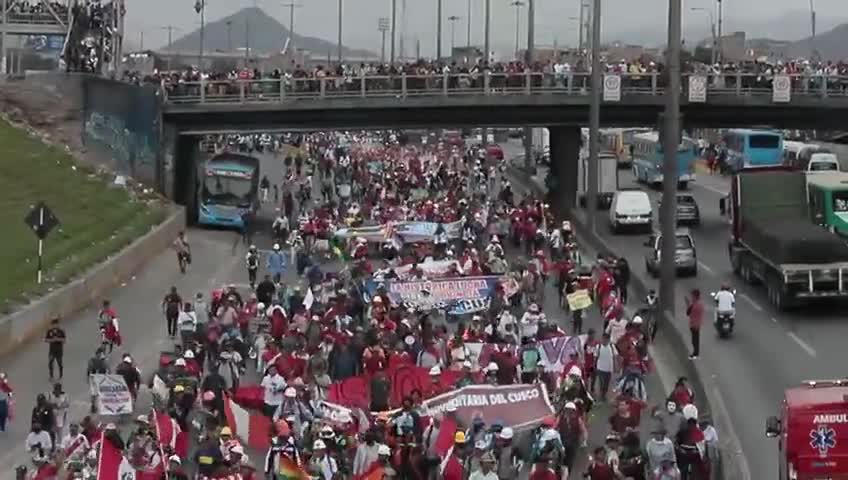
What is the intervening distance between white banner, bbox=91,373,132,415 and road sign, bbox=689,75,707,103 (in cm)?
3747

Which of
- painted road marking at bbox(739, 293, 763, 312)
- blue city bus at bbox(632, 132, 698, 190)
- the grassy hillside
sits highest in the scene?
blue city bus at bbox(632, 132, 698, 190)

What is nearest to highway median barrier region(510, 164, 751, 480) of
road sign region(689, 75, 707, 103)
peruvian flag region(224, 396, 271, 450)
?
peruvian flag region(224, 396, 271, 450)

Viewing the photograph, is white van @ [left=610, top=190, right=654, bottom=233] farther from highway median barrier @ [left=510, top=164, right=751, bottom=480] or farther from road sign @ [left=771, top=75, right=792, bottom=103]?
highway median barrier @ [left=510, top=164, right=751, bottom=480]

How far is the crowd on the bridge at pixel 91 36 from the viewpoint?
219 feet

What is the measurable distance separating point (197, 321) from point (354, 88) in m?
30.2

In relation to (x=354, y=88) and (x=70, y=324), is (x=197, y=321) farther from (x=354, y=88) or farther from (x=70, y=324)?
(x=354, y=88)

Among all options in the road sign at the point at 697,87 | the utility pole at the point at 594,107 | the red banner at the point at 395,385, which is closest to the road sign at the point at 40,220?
the red banner at the point at 395,385

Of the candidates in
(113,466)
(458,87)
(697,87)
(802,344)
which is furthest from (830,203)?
(113,466)

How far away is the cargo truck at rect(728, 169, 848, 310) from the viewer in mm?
37375

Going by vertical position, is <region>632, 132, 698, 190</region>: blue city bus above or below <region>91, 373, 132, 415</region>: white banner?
above

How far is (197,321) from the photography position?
3144cm

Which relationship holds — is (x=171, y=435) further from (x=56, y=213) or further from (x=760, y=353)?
(x=56, y=213)

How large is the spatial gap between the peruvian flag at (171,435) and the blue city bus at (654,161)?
55.2m

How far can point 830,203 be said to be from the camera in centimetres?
4441
